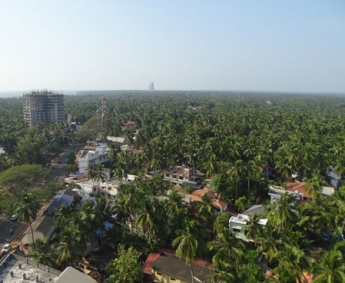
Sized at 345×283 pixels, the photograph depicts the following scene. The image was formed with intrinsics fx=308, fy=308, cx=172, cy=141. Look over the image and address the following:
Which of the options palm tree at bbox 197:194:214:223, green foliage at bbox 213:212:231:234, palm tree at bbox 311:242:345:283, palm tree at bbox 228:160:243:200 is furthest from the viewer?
palm tree at bbox 228:160:243:200

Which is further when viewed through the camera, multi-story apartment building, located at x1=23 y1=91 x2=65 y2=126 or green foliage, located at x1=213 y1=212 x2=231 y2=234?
multi-story apartment building, located at x1=23 y1=91 x2=65 y2=126

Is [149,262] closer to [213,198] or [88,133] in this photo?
[213,198]

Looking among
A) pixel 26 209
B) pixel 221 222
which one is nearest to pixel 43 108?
pixel 26 209

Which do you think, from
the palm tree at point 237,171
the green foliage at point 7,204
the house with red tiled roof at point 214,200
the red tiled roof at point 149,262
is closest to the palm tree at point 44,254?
the red tiled roof at point 149,262

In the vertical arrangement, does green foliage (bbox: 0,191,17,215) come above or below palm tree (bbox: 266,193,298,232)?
below

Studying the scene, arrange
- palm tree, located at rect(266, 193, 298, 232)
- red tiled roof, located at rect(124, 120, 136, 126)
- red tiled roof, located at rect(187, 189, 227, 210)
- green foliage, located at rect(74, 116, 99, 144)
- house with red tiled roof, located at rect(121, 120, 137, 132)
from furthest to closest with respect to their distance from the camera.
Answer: red tiled roof, located at rect(124, 120, 136, 126) < house with red tiled roof, located at rect(121, 120, 137, 132) < green foliage, located at rect(74, 116, 99, 144) < red tiled roof, located at rect(187, 189, 227, 210) < palm tree, located at rect(266, 193, 298, 232)

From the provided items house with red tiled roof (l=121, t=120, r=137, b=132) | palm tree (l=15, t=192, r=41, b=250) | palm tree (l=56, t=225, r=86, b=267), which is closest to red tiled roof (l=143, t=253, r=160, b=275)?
palm tree (l=56, t=225, r=86, b=267)

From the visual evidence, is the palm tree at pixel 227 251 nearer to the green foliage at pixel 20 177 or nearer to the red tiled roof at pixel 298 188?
the red tiled roof at pixel 298 188

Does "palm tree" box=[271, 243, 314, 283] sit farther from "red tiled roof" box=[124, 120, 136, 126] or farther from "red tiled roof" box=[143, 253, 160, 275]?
"red tiled roof" box=[124, 120, 136, 126]
